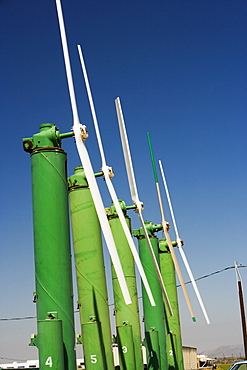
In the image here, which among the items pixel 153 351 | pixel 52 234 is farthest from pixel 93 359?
pixel 153 351

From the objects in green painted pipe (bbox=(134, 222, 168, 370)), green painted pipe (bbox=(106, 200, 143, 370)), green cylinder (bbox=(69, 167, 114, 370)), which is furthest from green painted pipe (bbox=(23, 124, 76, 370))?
green painted pipe (bbox=(134, 222, 168, 370))

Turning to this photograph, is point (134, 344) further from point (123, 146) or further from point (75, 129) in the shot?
point (75, 129)

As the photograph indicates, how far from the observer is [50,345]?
1702cm

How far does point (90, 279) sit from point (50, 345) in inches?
261

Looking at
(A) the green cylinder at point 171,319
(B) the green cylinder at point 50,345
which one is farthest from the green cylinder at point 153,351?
(B) the green cylinder at point 50,345

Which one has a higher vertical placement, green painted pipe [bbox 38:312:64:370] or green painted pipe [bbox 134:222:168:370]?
green painted pipe [bbox 134:222:168:370]

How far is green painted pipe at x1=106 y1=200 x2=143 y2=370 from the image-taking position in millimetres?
27969

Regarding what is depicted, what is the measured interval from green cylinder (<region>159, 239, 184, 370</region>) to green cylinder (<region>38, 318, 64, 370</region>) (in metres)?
20.4

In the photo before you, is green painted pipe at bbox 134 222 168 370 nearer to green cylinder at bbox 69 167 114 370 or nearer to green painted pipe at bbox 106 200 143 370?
green painted pipe at bbox 106 200 143 370

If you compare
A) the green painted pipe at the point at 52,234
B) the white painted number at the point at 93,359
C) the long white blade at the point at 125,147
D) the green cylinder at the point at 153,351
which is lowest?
the white painted number at the point at 93,359

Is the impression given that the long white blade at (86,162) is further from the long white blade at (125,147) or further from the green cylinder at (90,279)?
the green cylinder at (90,279)

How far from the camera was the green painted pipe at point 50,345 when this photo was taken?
1702 centimetres

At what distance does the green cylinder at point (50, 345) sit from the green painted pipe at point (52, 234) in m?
0.07

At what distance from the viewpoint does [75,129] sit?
65.6ft
